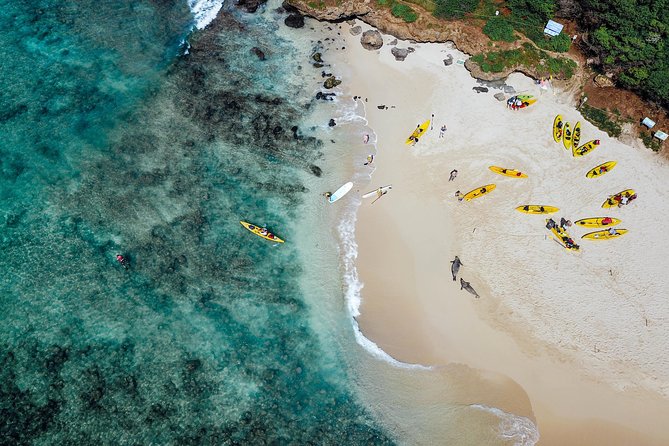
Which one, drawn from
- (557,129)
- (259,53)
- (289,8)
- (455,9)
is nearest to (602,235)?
(557,129)

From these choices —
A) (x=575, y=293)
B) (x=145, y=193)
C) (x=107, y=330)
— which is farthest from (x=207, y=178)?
(x=575, y=293)

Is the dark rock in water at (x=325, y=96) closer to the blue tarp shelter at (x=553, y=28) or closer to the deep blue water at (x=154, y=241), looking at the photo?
the deep blue water at (x=154, y=241)

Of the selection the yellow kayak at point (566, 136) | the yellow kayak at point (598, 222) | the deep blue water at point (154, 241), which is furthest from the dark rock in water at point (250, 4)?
the yellow kayak at point (598, 222)

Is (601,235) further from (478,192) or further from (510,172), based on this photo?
(478,192)

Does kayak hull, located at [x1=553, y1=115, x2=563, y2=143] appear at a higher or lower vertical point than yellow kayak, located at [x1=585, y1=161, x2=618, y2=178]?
higher

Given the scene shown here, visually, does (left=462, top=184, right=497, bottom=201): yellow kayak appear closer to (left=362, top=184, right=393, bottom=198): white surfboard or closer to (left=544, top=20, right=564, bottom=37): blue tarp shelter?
(left=362, top=184, right=393, bottom=198): white surfboard

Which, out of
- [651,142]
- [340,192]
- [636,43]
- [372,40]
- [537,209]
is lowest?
[340,192]

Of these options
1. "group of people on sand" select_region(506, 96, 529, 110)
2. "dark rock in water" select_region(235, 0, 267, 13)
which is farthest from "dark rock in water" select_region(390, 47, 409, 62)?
"dark rock in water" select_region(235, 0, 267, 13)
